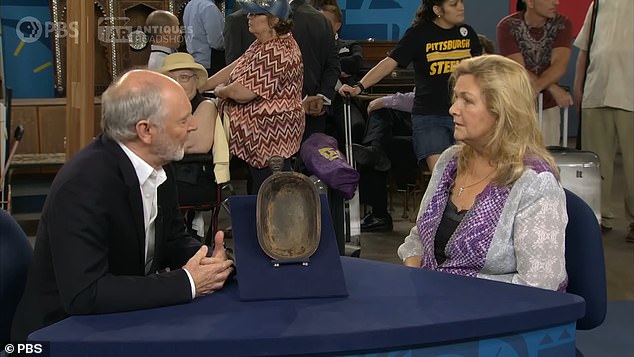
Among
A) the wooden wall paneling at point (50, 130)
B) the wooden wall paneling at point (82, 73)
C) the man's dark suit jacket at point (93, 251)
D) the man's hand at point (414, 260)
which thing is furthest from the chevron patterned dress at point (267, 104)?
the wooden wall paneling at point (50, 130)

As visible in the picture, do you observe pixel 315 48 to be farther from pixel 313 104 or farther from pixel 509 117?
pixel 509 117

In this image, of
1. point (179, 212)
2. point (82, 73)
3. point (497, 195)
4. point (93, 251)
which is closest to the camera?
point (93, 251)

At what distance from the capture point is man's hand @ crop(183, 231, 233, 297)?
198 cm

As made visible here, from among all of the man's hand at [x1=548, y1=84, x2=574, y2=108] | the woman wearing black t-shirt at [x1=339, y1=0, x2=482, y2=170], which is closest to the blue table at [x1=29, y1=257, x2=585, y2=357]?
the woman wearing black t-shirt at [x1=339, y1=0, x2=482, y2=170]

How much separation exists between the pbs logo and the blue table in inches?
270

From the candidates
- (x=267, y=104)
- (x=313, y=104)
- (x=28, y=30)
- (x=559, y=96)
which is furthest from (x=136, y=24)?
(x=559, y=96)

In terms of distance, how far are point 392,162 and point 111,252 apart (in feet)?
15.3

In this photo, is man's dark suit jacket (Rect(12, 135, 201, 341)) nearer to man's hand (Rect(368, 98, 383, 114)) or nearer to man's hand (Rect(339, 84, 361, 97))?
man's hand (Rect(339, 84, 361, 97))

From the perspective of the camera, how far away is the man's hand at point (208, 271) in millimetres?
1982

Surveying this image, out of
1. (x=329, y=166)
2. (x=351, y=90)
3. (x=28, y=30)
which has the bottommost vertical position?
(x=329, y=166)

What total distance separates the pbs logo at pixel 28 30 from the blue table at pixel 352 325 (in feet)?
22.5

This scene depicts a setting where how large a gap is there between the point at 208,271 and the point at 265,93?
96.8 inches

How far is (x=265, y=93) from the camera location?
14.4 feet

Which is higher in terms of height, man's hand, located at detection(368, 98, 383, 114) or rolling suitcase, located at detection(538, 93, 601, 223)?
man's hand, located at detection(368, 98, 383, 114)
